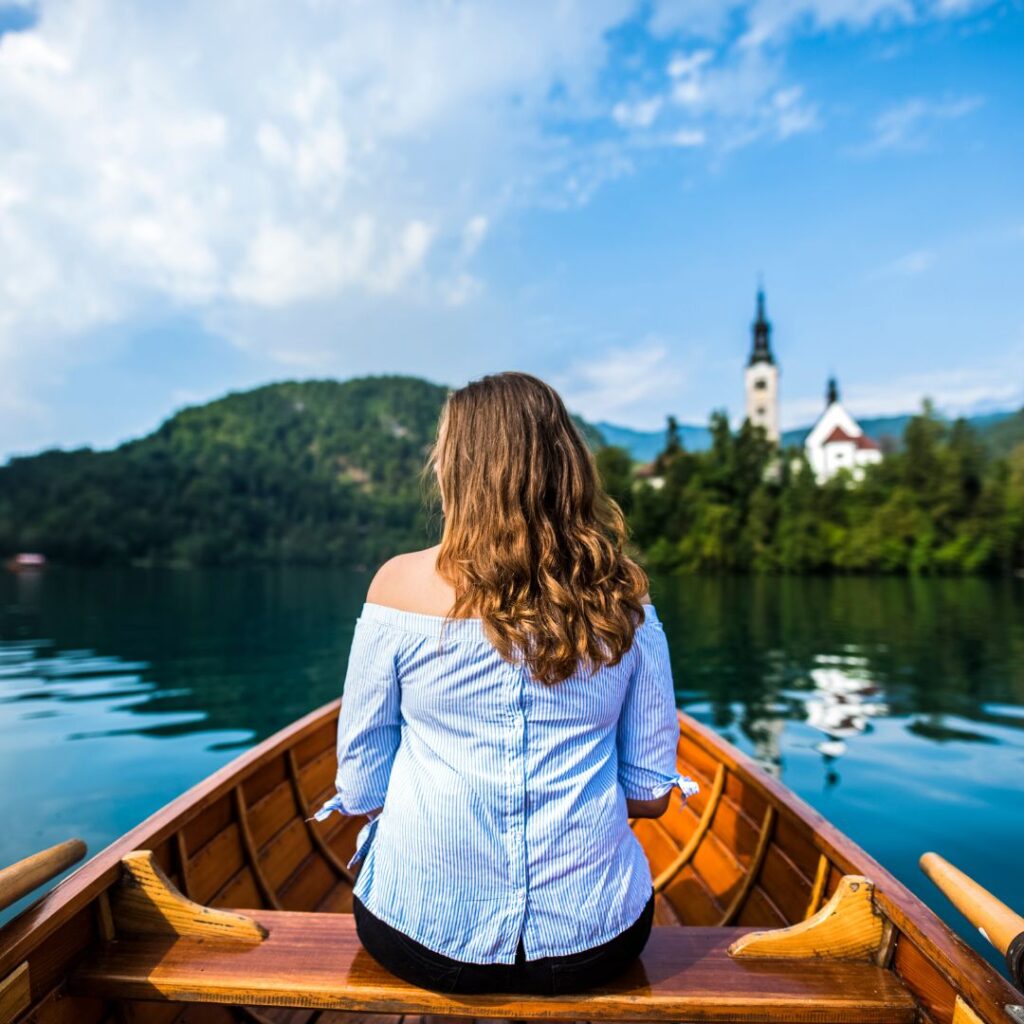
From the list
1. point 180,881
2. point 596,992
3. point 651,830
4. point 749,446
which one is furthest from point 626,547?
point 749,446

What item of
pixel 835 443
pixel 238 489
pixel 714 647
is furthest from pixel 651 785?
pixel 238 489

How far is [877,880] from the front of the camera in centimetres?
205

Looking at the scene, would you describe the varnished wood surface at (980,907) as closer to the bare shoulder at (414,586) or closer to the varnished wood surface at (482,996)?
the varnished wood surface at (482,996)

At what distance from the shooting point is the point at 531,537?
1.48 m

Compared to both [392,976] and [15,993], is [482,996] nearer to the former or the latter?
[392,976]

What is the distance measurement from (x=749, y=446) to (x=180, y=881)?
62.4 m

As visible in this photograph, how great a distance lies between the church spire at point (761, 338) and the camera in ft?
271

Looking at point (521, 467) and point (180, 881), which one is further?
point (180, 881)

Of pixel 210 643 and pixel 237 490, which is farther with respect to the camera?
pixel 237 490

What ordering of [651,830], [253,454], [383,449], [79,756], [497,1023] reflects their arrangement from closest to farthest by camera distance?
[497,1023], [651,830], [79,756], [253,454], [383,449]

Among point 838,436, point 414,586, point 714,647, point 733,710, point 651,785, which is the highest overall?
point 838,436

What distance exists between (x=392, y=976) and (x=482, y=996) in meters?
0.23

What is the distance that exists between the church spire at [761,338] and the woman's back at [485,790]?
86526 mm

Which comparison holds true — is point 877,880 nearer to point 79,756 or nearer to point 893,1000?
point 893,1000
